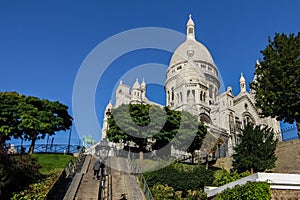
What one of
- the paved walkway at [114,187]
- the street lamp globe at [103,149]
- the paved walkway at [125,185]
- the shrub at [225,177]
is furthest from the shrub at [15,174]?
the street lamp globe at [103,149]

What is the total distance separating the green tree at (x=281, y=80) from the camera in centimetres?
2356

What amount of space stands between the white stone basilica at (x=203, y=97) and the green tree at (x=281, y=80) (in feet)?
59.5

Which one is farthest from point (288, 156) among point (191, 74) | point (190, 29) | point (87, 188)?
point (190, 29)

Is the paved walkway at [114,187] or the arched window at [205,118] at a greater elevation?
the arched window at [205,118]

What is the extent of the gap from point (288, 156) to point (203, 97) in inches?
1376

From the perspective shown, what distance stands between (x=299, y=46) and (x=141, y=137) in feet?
50.4

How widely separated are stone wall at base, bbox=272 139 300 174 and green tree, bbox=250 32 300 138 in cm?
259

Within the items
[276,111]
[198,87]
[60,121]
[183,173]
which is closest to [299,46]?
[276,111]

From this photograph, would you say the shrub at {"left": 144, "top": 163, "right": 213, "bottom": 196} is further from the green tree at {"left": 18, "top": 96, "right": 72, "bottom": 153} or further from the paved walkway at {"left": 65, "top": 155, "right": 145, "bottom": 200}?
the green tree at {"left": 18, "top": 96, "right": 72, "bottom": 153}

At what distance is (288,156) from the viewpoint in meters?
22.0

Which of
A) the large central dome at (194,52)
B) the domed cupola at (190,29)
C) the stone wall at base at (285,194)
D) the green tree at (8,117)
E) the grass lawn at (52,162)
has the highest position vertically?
the domed cupola at (190,29)

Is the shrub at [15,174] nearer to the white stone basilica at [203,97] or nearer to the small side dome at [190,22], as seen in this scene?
the white stone basilica at [203,97]

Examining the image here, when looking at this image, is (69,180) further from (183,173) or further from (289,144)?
(289,144)

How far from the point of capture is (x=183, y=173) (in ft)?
68.2
